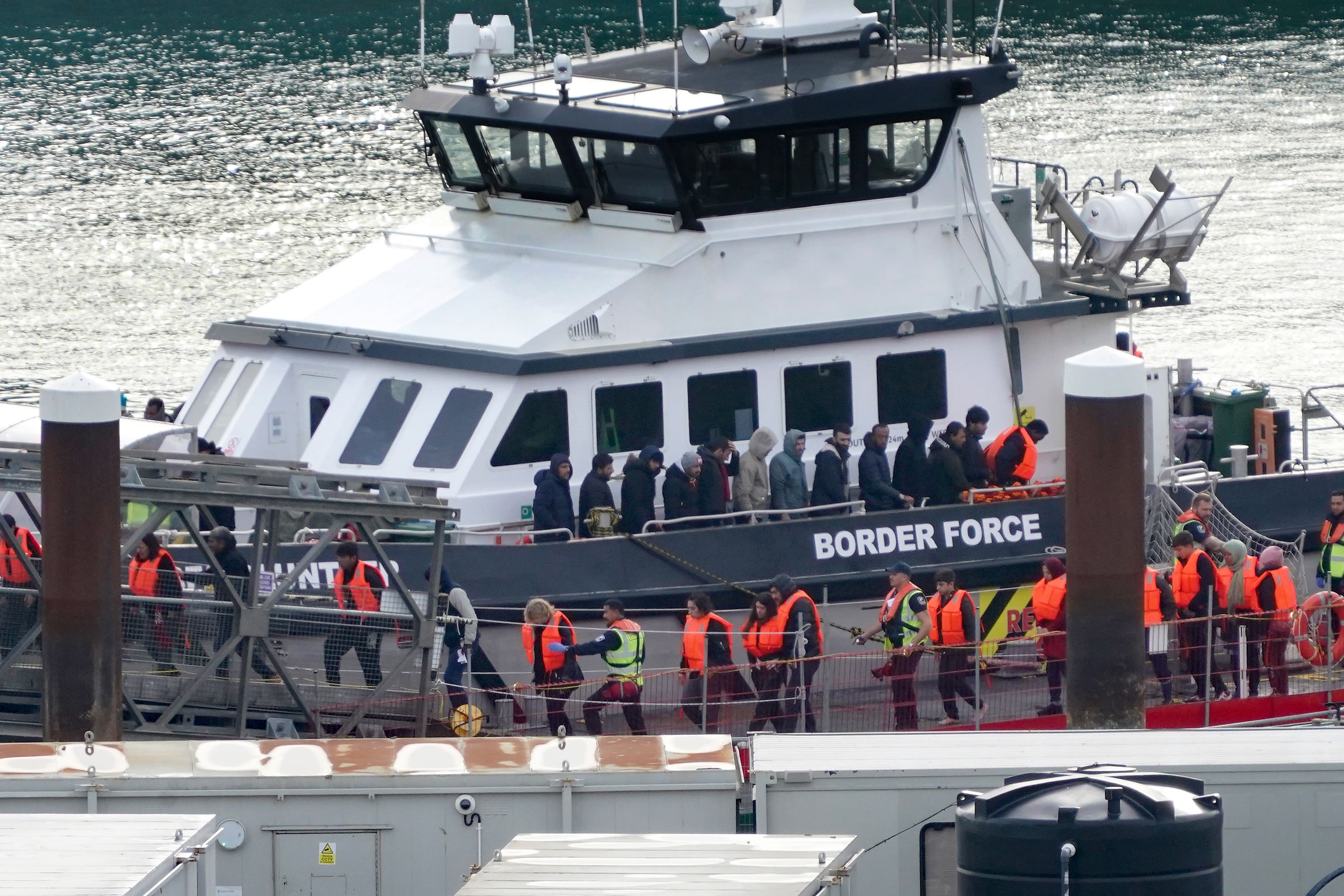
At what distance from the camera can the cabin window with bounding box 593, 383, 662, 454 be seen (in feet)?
47.0

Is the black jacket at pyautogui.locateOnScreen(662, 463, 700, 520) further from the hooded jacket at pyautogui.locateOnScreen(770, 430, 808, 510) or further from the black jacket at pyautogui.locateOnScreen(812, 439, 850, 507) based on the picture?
the black jacket at pyautogui.locateOnScreen(812, 439, 850, 507)

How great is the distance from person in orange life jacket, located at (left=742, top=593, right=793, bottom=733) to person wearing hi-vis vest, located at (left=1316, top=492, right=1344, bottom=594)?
394 centimetres

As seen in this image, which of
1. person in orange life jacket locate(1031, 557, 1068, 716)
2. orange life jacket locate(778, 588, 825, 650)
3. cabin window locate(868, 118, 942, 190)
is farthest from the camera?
cabin window locate(868, 118, 942, 190)

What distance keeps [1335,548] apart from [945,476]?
8.66 ft

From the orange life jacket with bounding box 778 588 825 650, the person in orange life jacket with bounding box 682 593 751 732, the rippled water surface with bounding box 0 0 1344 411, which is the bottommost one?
the person in orange life jacket with bounding box 682 593 751 732

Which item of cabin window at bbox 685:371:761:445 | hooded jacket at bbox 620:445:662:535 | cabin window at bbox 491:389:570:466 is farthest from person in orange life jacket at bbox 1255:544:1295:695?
cabin window at bbox 491:389:570:466

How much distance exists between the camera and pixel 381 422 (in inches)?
562

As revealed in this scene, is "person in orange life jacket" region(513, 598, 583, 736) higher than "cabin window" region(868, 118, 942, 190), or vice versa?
"cabin window" region(868, 118, 942, 190)

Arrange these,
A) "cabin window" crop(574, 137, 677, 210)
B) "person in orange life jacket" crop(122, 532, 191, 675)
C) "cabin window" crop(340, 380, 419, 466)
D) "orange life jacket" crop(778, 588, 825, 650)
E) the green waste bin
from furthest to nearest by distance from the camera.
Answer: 1. the green waste bin
2. "cabin window" crop(574, 137, 677, 210)
3. "cabin window" crop(340, 380, 419, 466)
4. "orange life jacket" crop(778, 588, 825, 650)
5. "person in orange life jacket" crop(122, 532, 191, 675)

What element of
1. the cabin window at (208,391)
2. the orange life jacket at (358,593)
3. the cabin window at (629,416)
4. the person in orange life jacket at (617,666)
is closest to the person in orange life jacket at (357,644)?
the orange life jacket at (358,593)

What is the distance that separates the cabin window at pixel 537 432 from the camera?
13977 millimetres

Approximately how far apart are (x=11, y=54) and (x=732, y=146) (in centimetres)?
3712

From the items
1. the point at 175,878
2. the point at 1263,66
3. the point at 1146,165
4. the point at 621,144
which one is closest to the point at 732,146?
the point at 621,144

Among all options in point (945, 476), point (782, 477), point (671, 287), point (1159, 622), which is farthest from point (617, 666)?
point (945, 476)
